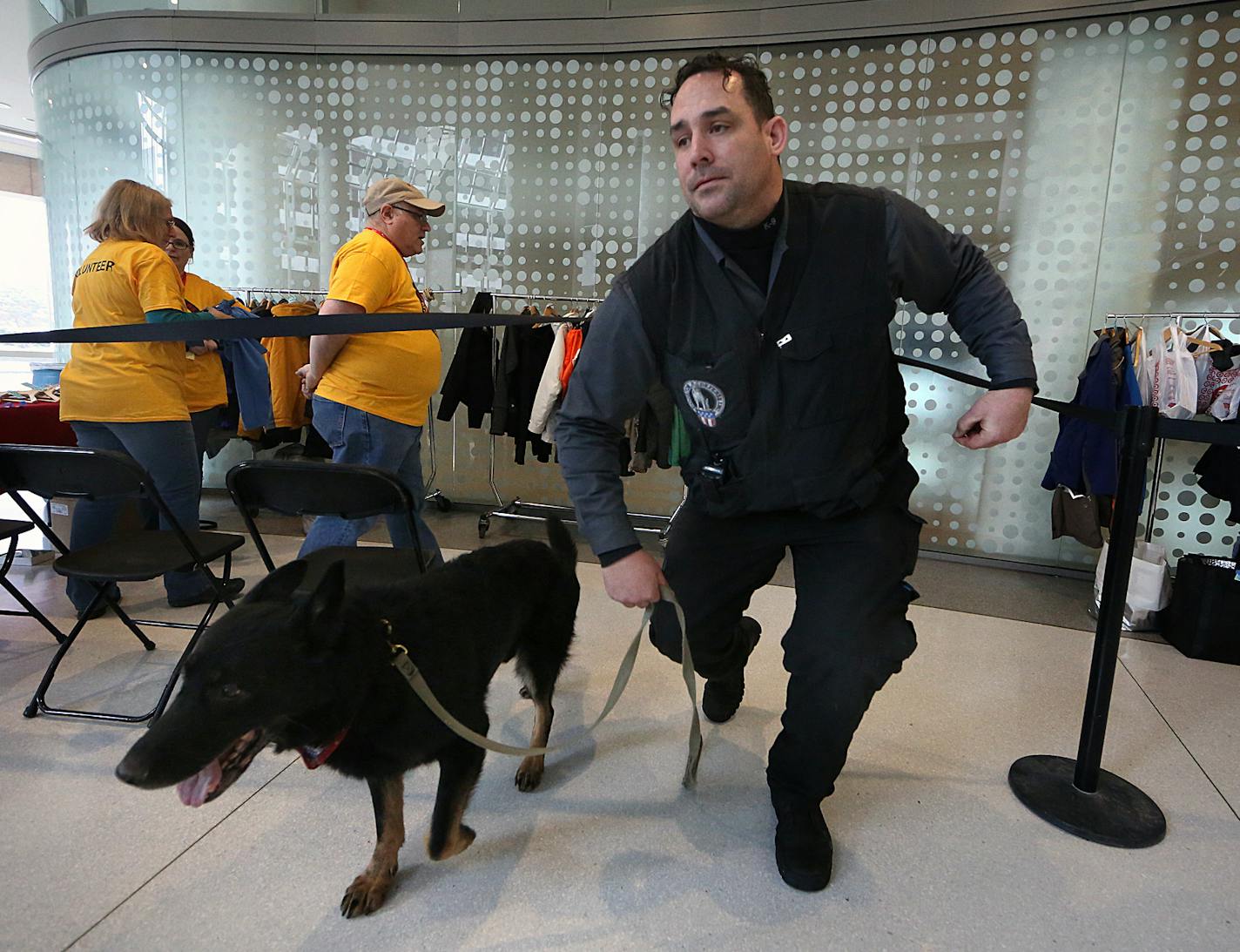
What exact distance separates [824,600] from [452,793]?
2.94ft

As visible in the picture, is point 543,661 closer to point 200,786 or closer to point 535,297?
point 200,786

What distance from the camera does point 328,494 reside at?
2.09 meters

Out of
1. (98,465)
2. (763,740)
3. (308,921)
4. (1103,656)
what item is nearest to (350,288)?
(98,465)

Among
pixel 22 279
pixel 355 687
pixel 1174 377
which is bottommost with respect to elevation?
pixel 355 687

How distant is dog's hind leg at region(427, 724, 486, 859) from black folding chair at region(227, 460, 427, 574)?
0.78 meters

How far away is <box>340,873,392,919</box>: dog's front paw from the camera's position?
1456 mm

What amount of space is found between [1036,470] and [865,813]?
3194mm

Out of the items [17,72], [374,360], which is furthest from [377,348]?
[17,72]

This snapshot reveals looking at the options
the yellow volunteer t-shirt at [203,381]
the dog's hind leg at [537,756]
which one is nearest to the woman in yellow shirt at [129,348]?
the yellow volunteer t-shirt at [203,381]

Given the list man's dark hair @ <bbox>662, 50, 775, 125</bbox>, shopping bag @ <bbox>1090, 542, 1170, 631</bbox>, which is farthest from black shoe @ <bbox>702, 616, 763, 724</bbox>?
shopping bag @ <bbox>1090, 542, 1170, 631</bbox>

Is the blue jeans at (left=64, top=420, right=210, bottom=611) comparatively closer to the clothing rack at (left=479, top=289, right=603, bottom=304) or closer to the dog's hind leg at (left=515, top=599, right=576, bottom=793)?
the dog's hind leg at (left=515, top=599, right=576, bottom=793)

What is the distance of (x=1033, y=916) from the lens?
1.52m

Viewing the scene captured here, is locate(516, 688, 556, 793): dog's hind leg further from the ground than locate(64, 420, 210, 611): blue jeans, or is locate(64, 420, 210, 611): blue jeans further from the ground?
locate(64, 420, 210, 611): blue jeans

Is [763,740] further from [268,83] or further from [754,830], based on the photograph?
[268,83]
